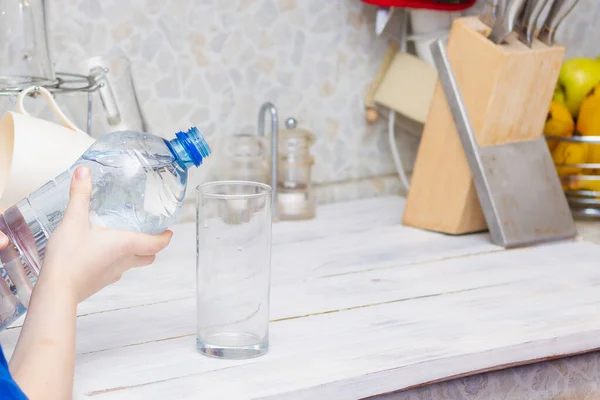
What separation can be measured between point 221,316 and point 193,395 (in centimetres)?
11

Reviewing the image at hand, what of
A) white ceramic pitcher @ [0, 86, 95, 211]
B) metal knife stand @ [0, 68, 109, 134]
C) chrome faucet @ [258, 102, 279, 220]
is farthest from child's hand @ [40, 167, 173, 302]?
chrome faucet @ [258, 102, 279, 220]

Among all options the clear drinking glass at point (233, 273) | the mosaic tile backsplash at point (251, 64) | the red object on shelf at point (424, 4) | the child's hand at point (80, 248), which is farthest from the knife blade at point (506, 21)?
the child's hand at point (80, 248)

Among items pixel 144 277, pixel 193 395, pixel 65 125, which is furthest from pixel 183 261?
pixel 193 395

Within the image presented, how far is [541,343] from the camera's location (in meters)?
0.88

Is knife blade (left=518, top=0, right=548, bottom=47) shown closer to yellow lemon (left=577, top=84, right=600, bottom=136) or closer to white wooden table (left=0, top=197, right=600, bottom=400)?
yellow lemon (left=577, top=84, right=600, bottom=136)

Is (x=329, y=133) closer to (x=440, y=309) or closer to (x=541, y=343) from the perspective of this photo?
(x=440, y=309)

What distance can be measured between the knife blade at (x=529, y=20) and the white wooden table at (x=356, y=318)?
293 millimetres

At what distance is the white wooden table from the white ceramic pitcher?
15 centimetres

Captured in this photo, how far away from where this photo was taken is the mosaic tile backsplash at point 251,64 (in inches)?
49.3

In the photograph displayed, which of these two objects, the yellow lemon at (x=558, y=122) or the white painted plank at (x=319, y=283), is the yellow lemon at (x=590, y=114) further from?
the white painted plank at (x=319, y=283)

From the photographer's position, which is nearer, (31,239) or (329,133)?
(31,239)

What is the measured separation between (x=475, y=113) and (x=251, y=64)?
14.5 inches

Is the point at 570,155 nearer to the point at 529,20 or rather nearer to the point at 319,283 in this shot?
the point at 529,20

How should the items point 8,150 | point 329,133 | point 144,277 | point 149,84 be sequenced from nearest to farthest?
point 8,150 < point 144,277 < point 149,84 < point 329,133
